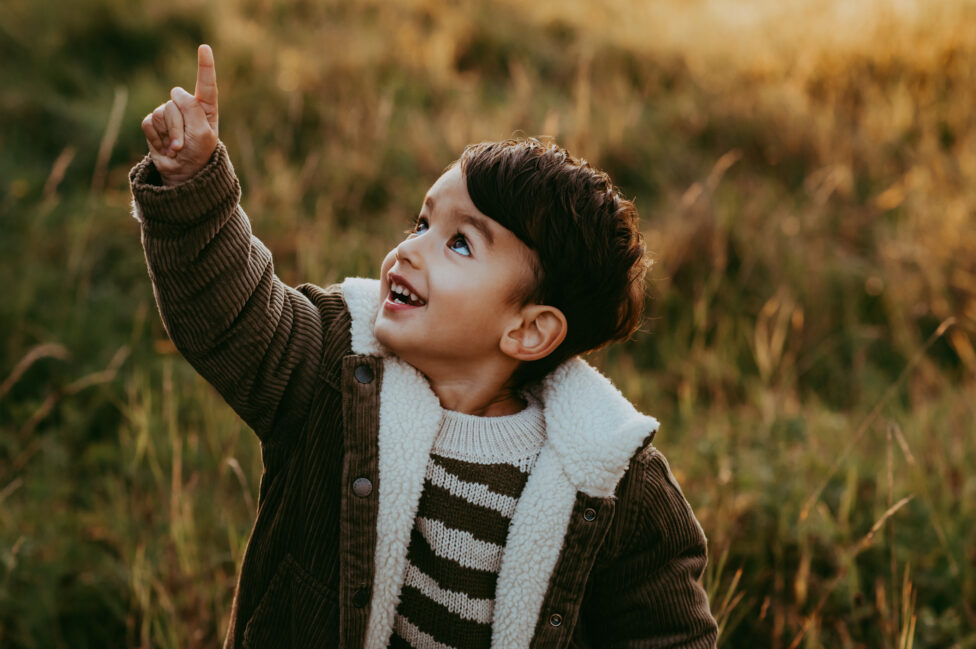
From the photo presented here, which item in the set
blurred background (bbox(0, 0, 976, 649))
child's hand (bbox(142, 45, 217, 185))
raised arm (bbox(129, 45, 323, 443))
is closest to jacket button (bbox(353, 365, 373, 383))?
raised arm (bbox(129, 45, 323, 443))

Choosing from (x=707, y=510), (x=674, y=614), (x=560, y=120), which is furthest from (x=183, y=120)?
(x=560, y=120)

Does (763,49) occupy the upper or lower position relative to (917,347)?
upper

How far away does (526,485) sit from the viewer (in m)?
1.57

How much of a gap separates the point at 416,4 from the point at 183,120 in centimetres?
560

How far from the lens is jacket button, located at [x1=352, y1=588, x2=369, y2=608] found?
1462mm

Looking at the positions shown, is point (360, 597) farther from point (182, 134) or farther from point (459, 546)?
point (182, 134)

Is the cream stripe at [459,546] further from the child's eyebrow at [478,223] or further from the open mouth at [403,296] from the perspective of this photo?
the child's eyebrow at [478,223]

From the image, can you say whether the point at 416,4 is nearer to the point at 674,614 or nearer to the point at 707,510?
the point at 707,510

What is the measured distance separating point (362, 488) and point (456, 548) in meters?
0.22

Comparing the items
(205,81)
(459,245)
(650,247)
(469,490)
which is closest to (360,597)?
(469,490)

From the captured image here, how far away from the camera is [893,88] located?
18.4 ft

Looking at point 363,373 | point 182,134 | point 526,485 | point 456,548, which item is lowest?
point 456,548

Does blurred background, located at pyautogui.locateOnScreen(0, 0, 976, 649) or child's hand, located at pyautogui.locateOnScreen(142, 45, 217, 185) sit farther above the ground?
child's hand, located at pyautogui.locateOnScreen(142, 45, 217, 185)

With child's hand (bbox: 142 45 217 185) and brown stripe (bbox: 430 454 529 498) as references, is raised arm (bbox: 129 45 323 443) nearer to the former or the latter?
child's hand (bbox: 142 45 217 185)
